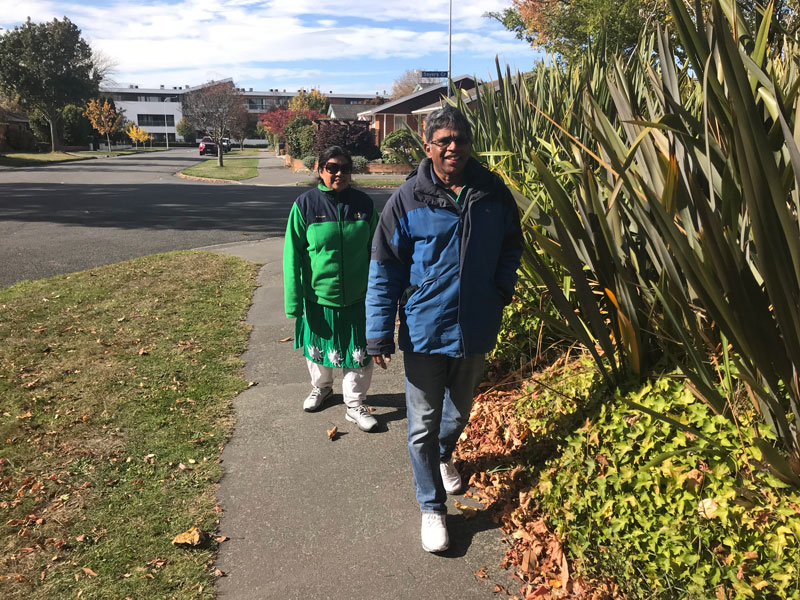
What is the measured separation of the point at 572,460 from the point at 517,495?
49 cm

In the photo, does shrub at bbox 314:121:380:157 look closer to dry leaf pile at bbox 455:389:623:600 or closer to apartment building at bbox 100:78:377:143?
dry leaf pile at bbox 455:389:623:600

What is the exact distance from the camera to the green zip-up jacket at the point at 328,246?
4.18 m

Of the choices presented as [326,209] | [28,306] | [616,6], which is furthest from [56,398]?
[616,6]

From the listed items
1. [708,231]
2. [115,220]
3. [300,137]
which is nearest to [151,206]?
[115,220]

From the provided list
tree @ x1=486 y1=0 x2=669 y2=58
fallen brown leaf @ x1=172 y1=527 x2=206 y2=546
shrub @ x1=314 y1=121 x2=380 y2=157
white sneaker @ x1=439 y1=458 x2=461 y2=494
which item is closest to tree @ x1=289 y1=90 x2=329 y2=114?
tree @ x1=486 y1=0 x2=669 y2=58

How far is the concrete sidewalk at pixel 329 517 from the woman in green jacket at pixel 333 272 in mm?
351

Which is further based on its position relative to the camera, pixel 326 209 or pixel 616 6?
pixel 616 6

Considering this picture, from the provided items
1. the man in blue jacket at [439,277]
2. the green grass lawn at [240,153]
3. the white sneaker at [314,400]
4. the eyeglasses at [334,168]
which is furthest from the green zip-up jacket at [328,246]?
the green grass lawn at [240,153]

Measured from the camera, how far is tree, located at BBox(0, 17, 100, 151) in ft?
182

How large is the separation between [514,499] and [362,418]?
49.9 inches

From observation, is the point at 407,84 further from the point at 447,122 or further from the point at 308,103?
the point at 447,122

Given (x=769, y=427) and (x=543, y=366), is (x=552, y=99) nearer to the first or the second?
(x=543, y=366)

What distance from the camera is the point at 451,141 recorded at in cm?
284

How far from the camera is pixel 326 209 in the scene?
13.7ft
